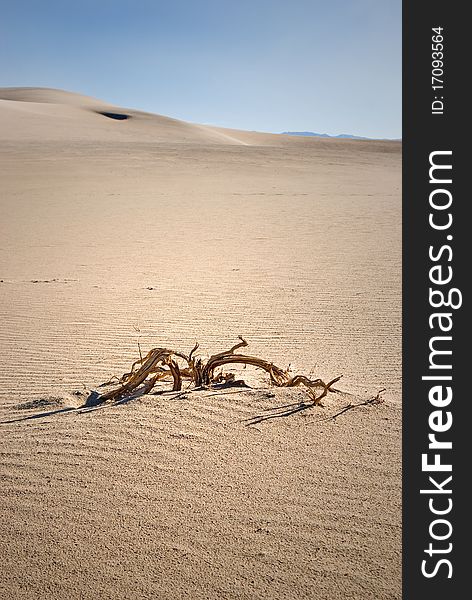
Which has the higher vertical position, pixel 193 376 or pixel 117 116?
pixel 117 116

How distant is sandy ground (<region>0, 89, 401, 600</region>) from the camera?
2445 millimetres

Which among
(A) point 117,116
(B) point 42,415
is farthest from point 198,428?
(A) point 117,116

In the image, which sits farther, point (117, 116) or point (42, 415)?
point (117, 116)

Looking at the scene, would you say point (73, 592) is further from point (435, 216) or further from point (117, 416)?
point (435, 216)

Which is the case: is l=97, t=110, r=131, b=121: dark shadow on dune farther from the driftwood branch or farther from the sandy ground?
the driftwood branch

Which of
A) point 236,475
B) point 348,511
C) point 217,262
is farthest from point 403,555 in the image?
point 217,262

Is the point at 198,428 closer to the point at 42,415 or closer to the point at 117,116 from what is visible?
the point at 42,415

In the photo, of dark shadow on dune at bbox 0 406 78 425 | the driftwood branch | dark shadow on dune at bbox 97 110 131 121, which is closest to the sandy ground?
dark shadow on dune at bbox 0 406 78 425

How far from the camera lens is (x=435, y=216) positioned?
3096 millimetres

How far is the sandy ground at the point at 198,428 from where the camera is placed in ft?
8.02

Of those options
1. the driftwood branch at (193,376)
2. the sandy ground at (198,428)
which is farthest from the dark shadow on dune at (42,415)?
the driftwood branch at (193,376)

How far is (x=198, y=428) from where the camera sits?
3463 millimetres

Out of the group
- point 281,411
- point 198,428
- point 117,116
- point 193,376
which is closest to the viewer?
point 198,428

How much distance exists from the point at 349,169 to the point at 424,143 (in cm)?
3071
